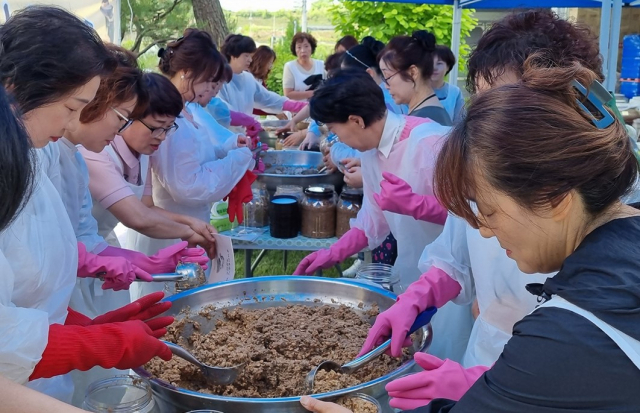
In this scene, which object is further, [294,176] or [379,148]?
[294,176]

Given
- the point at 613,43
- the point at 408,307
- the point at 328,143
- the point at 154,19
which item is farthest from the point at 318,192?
the point at 154,19

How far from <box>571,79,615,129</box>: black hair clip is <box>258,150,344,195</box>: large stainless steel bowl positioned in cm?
247

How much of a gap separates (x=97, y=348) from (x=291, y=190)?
6.90 feet

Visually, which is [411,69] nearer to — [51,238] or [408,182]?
[408,182]

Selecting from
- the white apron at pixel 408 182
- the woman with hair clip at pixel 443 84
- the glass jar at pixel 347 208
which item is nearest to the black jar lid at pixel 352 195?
the glass jar at pixel 347 208

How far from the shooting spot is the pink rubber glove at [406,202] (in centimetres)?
232

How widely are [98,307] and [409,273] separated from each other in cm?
129

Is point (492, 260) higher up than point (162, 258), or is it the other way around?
point (492, 260)

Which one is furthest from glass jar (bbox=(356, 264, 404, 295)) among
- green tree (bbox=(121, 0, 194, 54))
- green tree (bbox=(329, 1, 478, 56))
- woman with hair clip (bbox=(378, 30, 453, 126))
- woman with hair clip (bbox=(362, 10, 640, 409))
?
green tree (bbox=(329, 1, 478, 56))

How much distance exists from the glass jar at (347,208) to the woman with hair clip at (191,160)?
0.51 meters

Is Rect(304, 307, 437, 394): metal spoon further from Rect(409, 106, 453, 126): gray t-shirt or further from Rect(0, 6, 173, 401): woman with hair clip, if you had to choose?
Rect(409, 106, 453, 126): gray t-shirt

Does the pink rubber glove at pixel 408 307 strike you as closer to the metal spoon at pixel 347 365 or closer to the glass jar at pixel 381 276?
the metal spoon at pixel 347 365

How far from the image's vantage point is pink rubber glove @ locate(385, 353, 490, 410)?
1.24 meters

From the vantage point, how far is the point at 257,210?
11.2 feet
